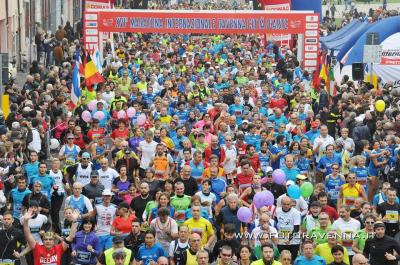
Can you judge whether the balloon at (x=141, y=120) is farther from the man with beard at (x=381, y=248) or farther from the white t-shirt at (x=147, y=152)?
the man with beard at (x=381, y=248)

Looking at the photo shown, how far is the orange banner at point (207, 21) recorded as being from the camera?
118 feet

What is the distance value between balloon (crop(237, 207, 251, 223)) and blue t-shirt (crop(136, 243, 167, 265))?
166 cm

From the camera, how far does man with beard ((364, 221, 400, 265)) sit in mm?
15211

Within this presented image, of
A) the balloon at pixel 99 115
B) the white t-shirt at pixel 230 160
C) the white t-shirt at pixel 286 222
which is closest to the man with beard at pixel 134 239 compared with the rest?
the white t-shirt at pixel 286 222

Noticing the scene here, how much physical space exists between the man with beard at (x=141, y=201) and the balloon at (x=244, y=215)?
5.18 feet

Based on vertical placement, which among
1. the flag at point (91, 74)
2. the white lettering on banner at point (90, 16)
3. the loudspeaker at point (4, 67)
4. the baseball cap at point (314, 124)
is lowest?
the baseball cap at point (314, 124)

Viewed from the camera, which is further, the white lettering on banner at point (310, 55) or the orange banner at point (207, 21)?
the white lettering on banner at point (310, 55)

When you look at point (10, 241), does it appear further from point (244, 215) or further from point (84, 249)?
point (244, 215)

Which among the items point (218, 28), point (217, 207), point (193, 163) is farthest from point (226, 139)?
point (218, 28)

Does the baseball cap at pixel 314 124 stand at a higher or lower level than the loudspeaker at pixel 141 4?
higher

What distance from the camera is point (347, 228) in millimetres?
15953

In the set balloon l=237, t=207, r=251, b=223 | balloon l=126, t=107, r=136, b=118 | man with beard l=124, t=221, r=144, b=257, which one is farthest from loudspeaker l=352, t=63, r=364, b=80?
man with beard l=124, t=221, r=144, b=257

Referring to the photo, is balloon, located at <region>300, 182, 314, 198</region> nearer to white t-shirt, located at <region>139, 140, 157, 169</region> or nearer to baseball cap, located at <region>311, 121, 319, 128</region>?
white t-shirt, located at <region>139, 140, 157, 169</region>

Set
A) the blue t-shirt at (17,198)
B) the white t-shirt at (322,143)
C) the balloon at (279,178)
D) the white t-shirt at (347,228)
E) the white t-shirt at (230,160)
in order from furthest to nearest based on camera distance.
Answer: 1. the white t-shirt at (322,143)
2. the white t-shirt at (230,160)
3. the balloon at (279,178)
4. the blue t-shirt at (17,198)
5. the white t-shirt at (347,228)
